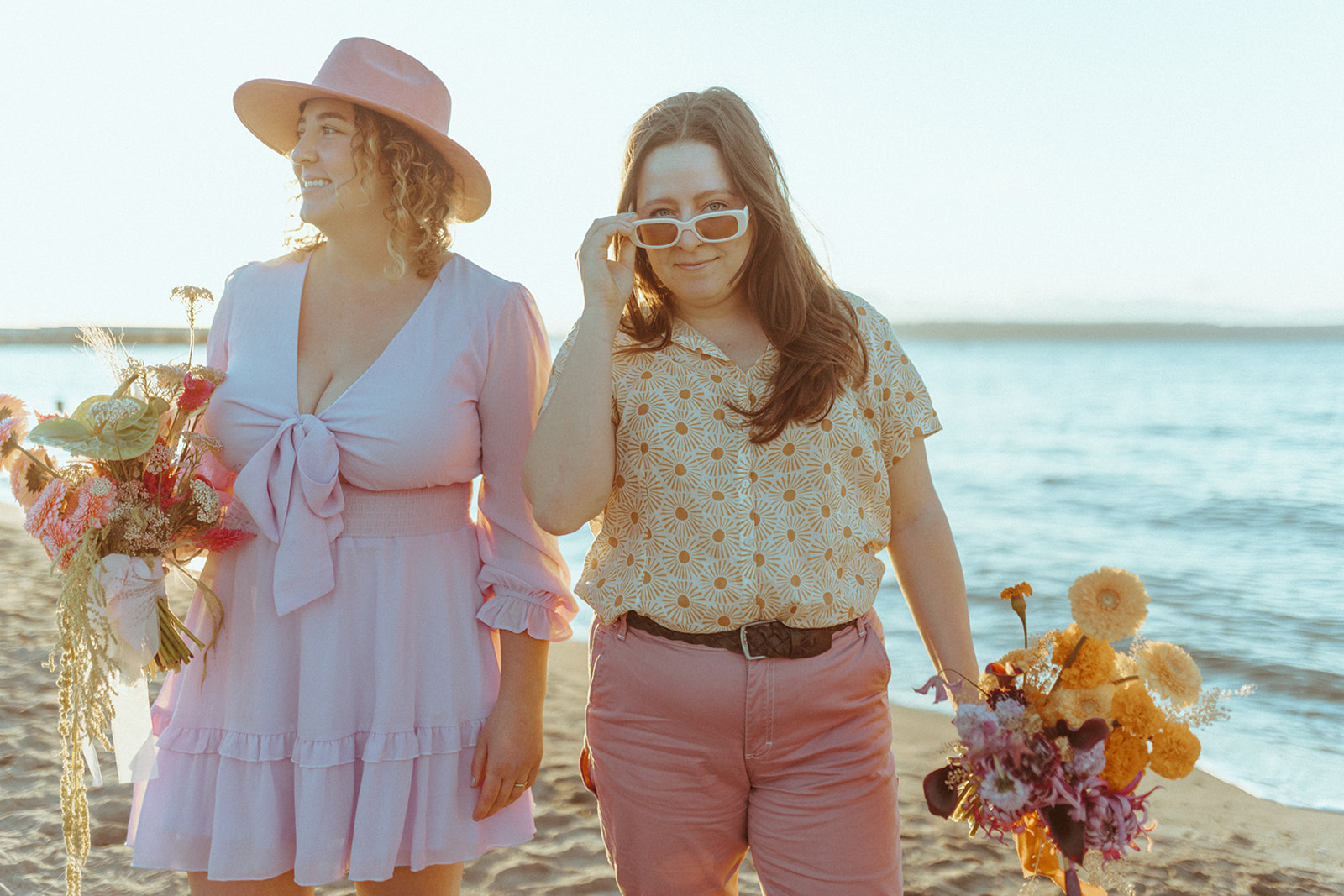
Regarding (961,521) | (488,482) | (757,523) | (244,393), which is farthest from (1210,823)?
(961,521)

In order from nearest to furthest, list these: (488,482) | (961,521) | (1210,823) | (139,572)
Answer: (139,572) → (488,482) → (1210,823) → (961,521)

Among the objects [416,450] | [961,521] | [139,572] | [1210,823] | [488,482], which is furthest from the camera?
[961,521]

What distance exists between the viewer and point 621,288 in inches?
84.4

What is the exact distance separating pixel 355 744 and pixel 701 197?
1431 millimetres

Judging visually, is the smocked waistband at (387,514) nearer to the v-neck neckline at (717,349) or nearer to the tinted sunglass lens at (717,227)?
the v-neck neckline at (717,349)

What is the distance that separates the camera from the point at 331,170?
226 centimetres

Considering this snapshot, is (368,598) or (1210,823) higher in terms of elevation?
(368,598)

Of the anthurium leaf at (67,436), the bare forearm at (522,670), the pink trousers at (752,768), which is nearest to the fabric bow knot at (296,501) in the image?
the anthurium leaf at (67,436)

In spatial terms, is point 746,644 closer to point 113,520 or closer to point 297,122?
point 113,520

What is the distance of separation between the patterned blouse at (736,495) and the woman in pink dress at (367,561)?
26 centimetres

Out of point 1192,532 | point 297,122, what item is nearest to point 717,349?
point 297,122

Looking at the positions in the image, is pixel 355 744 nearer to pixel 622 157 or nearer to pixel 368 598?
pixel 368 598

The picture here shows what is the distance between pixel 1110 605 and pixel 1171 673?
0.57 feet

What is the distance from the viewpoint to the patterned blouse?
2014 millimetres
